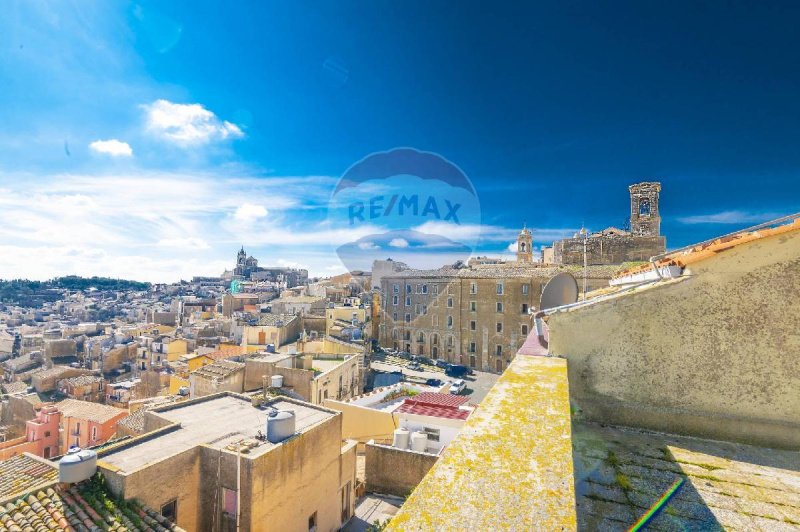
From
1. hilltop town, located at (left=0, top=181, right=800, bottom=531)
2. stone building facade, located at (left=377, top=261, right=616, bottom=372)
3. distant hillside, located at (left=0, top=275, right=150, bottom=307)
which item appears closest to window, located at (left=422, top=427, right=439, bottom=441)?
hilltop town, located at (left=0, top=181, right=800, bottom=531)

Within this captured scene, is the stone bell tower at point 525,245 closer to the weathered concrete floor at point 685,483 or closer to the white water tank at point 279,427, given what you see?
the white water tank at point 279,427

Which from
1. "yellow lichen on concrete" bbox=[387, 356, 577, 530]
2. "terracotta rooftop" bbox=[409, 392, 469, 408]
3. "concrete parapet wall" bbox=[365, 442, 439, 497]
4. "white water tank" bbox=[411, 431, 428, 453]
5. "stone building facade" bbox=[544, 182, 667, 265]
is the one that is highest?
"stone building facade" bbox=[544, 182, 667, 265]

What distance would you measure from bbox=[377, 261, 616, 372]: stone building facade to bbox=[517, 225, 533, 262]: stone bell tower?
47.9 feet

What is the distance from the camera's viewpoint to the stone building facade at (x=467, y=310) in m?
34.9

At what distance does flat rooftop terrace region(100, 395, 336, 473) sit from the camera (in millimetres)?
7812

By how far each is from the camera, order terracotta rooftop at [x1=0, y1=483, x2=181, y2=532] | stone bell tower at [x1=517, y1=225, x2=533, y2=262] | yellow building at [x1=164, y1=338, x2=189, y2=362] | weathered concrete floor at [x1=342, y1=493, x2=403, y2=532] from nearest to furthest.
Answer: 1. terracotta rooftop at [x1=0, y1=483, x2=181, y2=532]
2. weathered concrete floor at [x1=342, y1=493, x2=403, y2=532]
3. yellow building at [x1=164, y1=338, x2=189, y2=362]
4. stone bell tower at [x1=517, y1=225, x2=533, y2=262]

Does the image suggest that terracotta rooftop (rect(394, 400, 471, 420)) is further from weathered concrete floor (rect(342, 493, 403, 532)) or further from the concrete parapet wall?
weathered concrete floor (rect(342, 493, 403, 532))

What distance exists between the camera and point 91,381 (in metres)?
33.8

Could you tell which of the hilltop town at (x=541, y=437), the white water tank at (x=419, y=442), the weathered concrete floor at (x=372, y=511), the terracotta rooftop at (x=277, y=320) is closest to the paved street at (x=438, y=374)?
the terracotta rooftop at (x=277, y=320)

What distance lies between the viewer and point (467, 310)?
Result: 3784cm

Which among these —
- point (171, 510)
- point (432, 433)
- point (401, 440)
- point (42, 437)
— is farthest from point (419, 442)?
point (42, 437)

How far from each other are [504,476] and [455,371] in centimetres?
3443

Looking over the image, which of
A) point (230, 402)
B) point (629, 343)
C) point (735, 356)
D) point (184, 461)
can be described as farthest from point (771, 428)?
point (230, 402)

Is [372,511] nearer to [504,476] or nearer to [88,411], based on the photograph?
[504,476]
